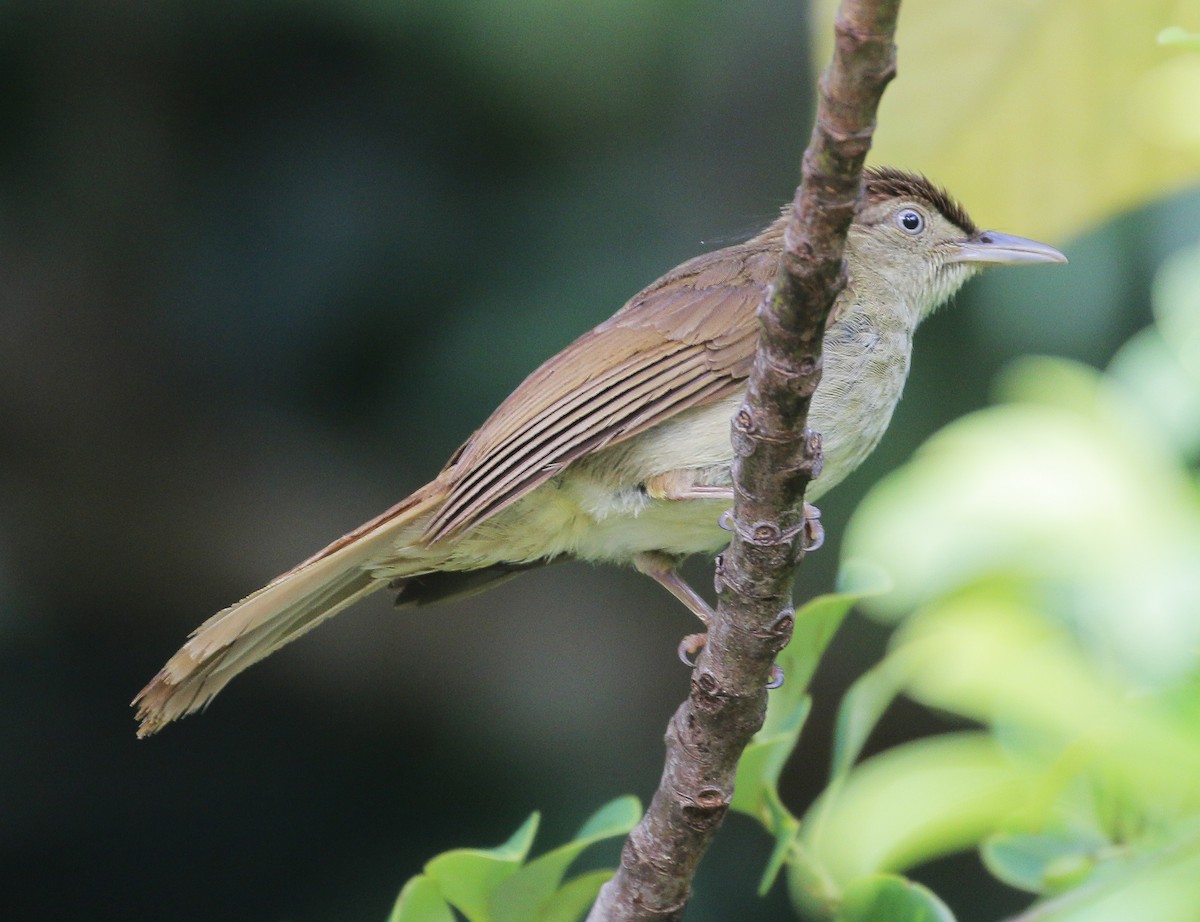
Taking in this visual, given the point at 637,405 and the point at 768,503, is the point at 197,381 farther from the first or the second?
the point at 768,503

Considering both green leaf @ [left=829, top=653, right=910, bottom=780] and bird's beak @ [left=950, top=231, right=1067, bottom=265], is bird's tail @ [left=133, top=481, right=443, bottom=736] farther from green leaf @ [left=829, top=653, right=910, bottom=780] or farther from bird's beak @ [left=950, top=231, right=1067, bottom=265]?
bird's beak @ [left=950, top=231, right=1067, bottom=265]

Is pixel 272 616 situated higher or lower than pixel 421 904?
higher

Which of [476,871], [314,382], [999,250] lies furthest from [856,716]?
[314,382]

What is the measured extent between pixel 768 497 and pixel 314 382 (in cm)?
321

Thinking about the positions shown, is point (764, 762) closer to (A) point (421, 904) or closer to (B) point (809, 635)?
(B) point (809, 635)

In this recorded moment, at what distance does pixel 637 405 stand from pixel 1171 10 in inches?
56.4

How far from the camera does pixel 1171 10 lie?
2812 millimetres

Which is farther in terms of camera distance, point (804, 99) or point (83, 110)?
point (804, 99)

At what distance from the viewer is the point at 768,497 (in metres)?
2.13

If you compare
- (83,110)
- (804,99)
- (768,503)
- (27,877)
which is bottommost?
(27,877)

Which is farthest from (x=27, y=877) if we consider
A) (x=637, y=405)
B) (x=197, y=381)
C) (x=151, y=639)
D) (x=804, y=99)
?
(x=804, y=99)

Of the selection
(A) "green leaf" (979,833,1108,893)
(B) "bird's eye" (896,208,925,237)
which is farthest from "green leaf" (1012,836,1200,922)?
(B) "bird's eye" (896,208,925,237)

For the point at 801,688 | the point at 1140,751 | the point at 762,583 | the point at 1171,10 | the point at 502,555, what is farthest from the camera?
→ the point at 502,555

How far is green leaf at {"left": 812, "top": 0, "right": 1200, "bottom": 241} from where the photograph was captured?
114 inches
